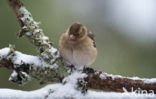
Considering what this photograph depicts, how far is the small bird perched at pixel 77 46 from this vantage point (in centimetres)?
338

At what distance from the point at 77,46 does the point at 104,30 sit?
24.3 feet

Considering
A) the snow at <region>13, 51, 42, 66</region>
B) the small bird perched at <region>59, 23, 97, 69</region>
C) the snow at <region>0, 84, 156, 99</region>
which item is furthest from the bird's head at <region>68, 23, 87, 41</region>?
the snow at <region>0, 84, 156, 99</region>

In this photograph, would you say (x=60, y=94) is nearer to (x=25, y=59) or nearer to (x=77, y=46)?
(x=25, y=59)

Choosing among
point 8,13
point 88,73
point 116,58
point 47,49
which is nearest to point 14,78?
point 47,49

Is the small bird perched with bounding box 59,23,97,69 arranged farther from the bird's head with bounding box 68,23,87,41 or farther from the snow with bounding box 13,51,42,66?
the snow with bounding box 13,51,42,66

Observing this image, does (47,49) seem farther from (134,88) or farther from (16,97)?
(134,88)

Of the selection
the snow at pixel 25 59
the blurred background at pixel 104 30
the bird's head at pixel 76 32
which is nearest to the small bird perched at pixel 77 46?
the bird's head at pixel 76 32

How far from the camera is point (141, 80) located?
9.61ft

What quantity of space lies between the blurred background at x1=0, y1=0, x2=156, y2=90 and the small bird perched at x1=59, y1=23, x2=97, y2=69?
3420 millimetres

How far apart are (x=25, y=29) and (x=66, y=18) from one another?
664 cm

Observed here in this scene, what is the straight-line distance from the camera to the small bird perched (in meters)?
3.38

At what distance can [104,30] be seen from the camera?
35.5 ft

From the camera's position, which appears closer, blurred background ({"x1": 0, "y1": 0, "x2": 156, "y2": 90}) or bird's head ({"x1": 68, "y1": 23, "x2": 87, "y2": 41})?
bird's head ({"x1": 68, "y1": 23, "x2": 87, "y2": 41})

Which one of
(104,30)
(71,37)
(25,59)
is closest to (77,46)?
(71,37)
